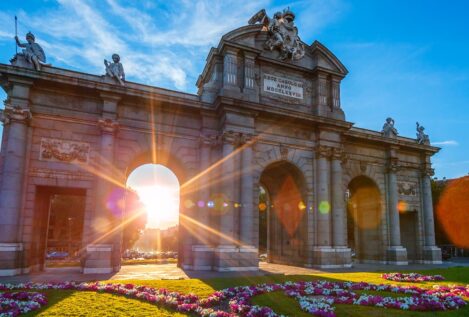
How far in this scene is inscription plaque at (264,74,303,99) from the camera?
85.3ft

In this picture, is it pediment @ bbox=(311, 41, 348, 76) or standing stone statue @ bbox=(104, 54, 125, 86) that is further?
pediment @ bbox=(311, 41, 348, 76)

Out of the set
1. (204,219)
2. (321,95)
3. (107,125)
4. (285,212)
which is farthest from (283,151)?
(107,125)

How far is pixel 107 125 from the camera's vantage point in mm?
21250

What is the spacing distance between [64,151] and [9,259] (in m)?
6.26

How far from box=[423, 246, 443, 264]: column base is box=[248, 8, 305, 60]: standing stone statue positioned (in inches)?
770

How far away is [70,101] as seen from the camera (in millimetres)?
21484

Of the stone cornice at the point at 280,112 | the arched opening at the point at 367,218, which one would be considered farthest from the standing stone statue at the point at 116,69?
the arched opening at the point at 367,218

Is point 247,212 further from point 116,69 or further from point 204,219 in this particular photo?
point 116,69

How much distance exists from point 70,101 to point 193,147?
309 inches

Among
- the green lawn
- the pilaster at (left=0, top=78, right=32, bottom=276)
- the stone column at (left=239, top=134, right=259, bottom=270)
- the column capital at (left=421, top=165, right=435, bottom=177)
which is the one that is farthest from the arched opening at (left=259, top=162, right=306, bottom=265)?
the pilaster at (left=0, top=78, right=32, bottom=276)

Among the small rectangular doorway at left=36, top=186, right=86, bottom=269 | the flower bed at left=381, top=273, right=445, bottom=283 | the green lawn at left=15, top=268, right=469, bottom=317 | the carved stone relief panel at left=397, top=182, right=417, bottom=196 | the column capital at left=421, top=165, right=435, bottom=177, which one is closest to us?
the green lawn at left=15, top=268, right=469, bottom=317

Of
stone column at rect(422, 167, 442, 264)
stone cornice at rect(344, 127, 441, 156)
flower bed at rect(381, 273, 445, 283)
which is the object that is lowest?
flower bed at rect(381, 273, 445, 283)

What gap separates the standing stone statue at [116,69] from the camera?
22.2 m

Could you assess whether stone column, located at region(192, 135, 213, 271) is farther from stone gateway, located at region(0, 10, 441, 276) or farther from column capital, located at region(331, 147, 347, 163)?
column capital, located at region(331, 147, 347, 163)
